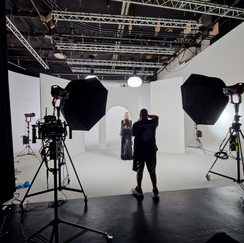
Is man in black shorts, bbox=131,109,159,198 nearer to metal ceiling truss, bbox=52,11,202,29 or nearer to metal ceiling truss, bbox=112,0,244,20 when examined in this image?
metal ceiling truss, bbox=112,0,244,20

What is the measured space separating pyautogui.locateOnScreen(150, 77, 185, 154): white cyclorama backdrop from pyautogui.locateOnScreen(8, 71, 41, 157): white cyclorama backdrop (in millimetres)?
5035

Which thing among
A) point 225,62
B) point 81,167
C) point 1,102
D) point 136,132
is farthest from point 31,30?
point 225,62

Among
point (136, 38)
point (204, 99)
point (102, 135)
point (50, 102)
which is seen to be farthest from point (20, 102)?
point (204, 99)

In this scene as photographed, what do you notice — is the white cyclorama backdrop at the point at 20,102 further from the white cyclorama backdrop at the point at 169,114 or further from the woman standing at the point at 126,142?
the white cyclorama backdrop at the point at 169,114

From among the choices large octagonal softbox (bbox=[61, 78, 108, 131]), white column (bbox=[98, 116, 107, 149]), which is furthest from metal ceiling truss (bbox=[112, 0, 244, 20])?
white column (bbox=[98, 116, 107, 149])

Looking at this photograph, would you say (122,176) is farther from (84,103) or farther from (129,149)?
(84,103)

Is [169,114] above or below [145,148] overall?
above

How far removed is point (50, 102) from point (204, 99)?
446 centimetres

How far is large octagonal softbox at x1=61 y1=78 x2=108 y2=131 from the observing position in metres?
2.04

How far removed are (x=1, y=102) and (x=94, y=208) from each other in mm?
2028

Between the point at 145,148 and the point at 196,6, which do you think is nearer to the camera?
the point at 145,148

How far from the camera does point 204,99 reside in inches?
98.4

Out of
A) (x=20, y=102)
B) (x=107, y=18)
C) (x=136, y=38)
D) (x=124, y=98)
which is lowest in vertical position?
(x=20, y=102)

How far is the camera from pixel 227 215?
195 cm
